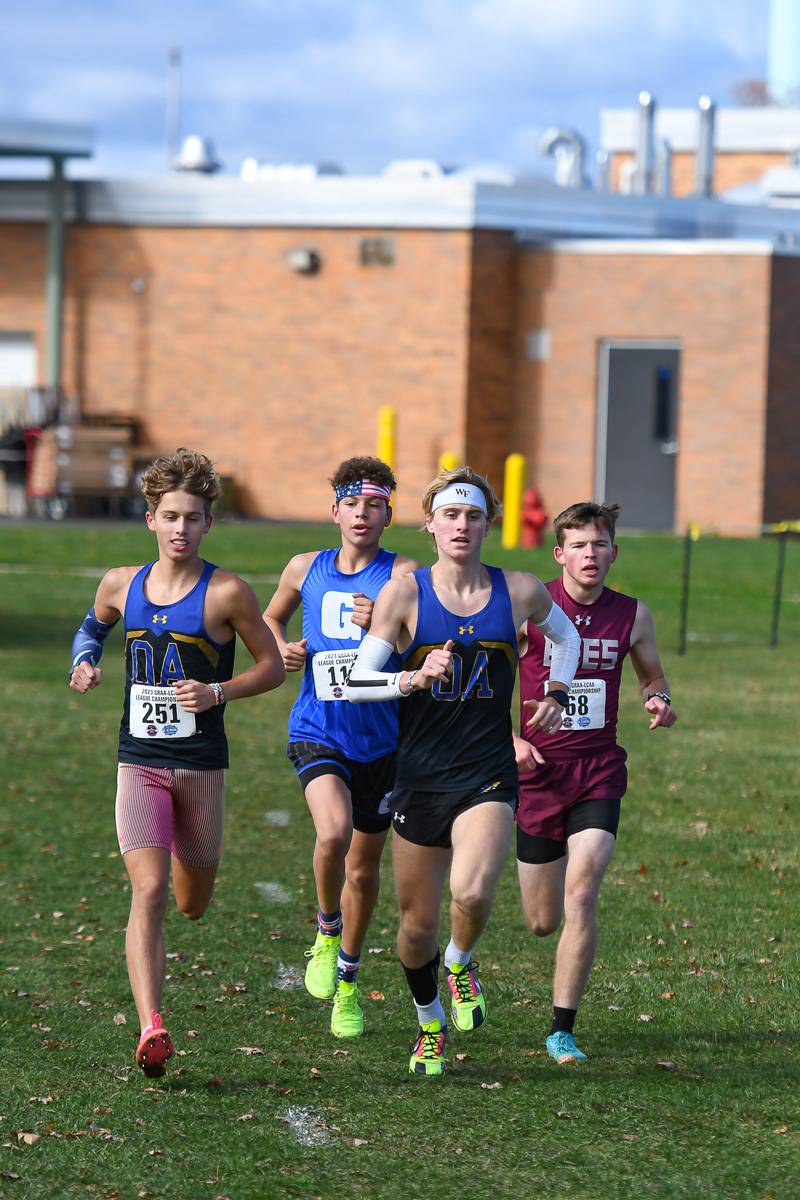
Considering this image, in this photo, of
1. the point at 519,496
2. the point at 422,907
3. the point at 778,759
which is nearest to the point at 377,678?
the point at 422,907

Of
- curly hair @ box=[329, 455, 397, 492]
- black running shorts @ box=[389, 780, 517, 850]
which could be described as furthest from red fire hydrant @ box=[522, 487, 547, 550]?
black running shorts @ box=[389, 780, 517, 850]

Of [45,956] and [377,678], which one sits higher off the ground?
[377,678]

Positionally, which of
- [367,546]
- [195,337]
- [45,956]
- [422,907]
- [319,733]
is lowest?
[45,956]

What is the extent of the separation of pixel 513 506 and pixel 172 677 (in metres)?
24.5

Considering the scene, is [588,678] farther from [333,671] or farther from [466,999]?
[466,999]

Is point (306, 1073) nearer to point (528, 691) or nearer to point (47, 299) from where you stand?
point (528, 691)

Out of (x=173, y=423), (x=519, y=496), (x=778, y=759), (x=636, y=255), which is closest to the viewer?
(x=778, y=759)

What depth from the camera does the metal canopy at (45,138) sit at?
36.6 metres

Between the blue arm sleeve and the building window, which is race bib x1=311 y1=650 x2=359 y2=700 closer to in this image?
the blue arm sleeve

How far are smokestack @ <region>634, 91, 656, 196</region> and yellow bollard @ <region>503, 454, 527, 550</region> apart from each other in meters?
11.5

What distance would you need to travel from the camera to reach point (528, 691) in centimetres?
739

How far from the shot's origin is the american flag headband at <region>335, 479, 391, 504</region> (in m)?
7.66

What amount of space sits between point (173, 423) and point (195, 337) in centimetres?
177

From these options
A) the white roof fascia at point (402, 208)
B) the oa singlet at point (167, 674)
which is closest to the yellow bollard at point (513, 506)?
the white roof fascia at point (402, 208)
